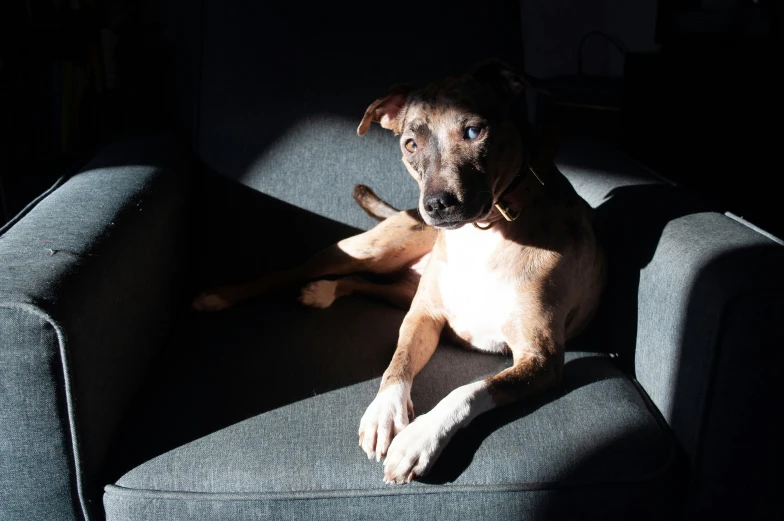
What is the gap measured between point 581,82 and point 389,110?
2.11 m

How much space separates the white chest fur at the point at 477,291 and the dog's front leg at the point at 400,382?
65 millimetres

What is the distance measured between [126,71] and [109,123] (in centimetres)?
31

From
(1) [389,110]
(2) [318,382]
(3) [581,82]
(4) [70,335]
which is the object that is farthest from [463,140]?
(3) [581,82]

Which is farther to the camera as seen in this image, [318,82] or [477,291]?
[318,82]

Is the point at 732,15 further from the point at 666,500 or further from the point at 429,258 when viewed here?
the point at 666,500

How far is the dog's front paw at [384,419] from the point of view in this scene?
4.39ft

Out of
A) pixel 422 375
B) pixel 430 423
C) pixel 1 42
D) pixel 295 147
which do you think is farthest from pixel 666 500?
pixel 1 42

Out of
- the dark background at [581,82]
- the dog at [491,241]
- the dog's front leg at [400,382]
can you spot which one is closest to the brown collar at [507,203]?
the dog at [491,241]

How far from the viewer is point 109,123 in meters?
4.06

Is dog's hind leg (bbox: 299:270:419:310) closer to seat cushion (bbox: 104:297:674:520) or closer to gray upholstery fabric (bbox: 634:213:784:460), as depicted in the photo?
seat cushion (bbox: 104:297:674:520)

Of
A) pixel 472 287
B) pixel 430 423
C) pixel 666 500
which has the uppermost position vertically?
pixel 472 287

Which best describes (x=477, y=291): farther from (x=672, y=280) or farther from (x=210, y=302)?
(x=210, y=302)

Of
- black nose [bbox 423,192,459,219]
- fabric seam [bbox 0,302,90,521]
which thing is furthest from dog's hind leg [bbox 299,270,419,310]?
fabric seam [bbox 0,302,90,521]

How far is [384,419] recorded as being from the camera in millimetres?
1381
